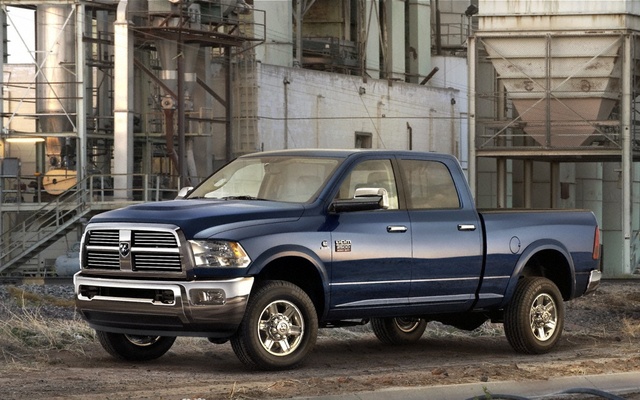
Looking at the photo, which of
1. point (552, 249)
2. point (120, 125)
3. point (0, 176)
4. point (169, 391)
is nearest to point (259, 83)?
point (120, 125)

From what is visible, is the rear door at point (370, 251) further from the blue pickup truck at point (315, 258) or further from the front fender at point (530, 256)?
the front fender at point (530, 256)

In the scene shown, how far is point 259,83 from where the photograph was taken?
4738cm

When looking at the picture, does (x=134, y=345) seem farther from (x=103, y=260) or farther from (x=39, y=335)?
(x=39, y=335)

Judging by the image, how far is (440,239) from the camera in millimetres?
12789

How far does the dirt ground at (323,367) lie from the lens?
1012 centimetres

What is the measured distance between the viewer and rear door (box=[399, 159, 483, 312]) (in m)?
12.7

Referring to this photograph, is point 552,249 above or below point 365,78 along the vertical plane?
below

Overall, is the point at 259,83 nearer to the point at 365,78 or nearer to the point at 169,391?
the point at 365,78

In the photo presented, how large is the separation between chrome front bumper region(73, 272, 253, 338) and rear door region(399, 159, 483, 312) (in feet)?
6.96

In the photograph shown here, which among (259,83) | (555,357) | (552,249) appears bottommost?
(555,357)

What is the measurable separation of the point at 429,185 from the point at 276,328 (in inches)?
98.0

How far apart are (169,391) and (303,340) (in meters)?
1.89

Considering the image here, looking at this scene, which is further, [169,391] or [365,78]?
[365,78]

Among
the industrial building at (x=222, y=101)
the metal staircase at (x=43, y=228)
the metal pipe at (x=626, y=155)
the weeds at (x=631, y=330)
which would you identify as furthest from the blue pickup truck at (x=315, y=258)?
the metal pipe at (x=626, y=155)
